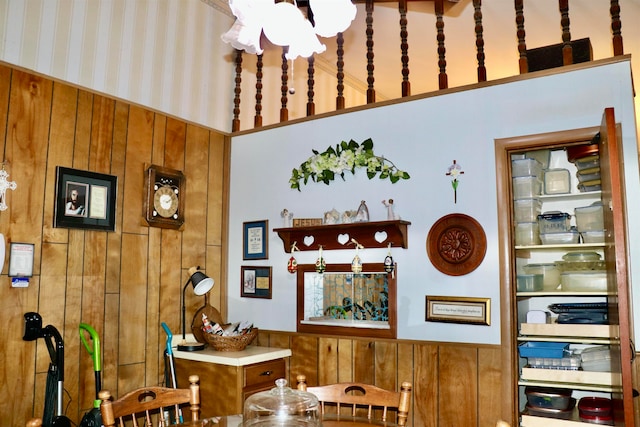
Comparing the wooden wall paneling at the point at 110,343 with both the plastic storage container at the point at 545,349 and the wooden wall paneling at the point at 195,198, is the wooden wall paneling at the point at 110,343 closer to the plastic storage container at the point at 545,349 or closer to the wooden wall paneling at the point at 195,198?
the wooden wall paneling at the point at 195,198

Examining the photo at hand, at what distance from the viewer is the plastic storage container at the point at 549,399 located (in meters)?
3.13

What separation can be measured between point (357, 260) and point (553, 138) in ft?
4.60

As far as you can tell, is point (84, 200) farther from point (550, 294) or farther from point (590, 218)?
point (590, 218)

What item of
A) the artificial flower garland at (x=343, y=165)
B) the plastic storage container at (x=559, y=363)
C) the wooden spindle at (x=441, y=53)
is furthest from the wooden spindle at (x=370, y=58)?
the plastic storage container at (x=559, y=363)

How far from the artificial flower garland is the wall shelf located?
32 centimetres

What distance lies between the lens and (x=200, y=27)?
4.18 metres

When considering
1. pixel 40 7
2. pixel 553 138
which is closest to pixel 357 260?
pixel 553 138

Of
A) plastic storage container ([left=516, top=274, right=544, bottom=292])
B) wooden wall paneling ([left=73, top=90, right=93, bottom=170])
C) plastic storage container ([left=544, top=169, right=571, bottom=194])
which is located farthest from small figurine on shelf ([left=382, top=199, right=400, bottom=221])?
wooden wall paneling ([left=73, top=90, right=93, bottom=170])

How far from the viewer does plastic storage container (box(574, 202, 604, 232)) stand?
10.4 ft

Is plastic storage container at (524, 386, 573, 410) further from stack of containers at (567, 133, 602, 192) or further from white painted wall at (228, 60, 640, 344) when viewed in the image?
stack of containers at (567, 133, 602, 192)

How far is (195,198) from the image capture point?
405 cm

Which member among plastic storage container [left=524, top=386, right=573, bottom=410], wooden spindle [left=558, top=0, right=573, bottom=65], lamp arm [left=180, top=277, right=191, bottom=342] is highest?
wooden spindle [left=558, top=0, right=573, bottom=65]

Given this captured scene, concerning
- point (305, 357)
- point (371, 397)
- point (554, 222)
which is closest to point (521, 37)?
point (554, 222)

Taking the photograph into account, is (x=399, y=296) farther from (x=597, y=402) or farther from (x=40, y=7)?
(x=40, y=7)
